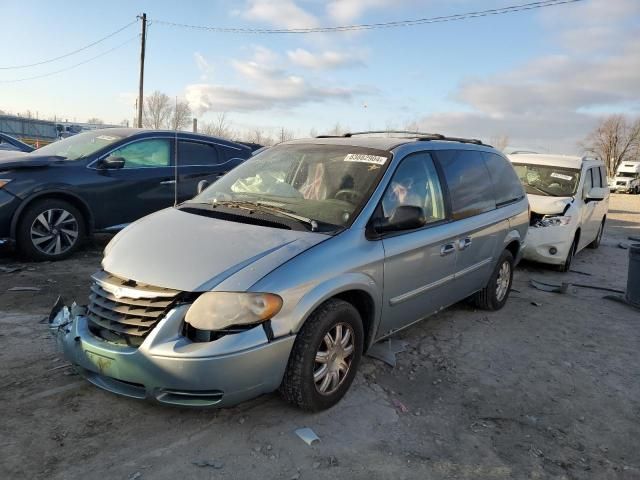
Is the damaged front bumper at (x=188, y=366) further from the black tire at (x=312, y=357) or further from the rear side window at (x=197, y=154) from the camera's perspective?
A: the rear side window at (x=197, y=154)

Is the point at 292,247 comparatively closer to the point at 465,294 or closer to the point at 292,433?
the point at 292,433

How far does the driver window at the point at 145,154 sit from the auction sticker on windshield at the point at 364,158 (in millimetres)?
4072

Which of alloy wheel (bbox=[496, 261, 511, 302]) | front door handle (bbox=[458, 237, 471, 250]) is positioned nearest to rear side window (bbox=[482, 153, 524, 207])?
alloy wheel (bbox=[496, 261, 511, 302])

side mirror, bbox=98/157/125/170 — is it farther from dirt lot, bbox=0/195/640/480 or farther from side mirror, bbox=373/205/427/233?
side mirror, bbox=373/205/427/233

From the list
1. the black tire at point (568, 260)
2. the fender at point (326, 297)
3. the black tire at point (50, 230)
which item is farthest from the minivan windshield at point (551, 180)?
the black tire at point (50, 230)

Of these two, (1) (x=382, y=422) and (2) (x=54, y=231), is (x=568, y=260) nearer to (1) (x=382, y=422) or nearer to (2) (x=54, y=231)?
(1) (x=382, y=422)

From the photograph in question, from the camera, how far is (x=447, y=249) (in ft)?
14.1

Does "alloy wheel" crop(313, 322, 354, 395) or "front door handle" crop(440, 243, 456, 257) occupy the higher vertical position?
Answer: "front door handle" crop(440, 243, 456, 257)

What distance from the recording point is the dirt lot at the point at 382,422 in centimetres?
275

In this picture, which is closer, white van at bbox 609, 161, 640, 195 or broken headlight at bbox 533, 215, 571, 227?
broken headlight at bbox 533, 215, 571, 227

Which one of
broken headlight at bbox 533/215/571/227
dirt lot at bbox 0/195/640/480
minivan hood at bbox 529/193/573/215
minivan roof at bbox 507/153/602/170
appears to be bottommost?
dirt lot at bbox 0/195/640/480

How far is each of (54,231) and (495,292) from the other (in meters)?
5.18

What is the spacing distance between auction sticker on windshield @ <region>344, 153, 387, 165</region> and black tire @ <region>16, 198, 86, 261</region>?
4.08m

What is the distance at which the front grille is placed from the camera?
112 inches
